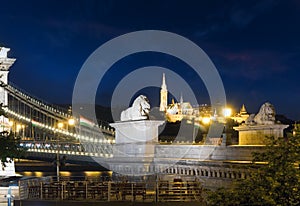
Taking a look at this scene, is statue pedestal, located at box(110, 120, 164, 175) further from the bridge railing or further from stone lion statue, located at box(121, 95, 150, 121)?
the bridge railing

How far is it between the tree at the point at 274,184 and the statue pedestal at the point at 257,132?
40.3 ft

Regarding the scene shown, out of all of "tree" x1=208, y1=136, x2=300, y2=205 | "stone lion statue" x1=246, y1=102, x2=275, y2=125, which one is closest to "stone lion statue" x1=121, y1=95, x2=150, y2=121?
"stone lion statue" x1=246, y1=102, x2=275, y2=125

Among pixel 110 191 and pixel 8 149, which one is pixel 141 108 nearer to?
pixel 8 149

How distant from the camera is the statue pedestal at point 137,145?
1078 inches

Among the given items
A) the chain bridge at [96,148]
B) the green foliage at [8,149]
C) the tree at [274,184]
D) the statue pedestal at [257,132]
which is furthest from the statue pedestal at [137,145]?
the tree at [274,184]

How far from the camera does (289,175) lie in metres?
11.0

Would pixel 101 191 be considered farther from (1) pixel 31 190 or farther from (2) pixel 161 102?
(2) pixel 161 102

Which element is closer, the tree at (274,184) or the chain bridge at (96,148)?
the tree at (274,184)

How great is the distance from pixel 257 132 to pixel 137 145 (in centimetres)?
562

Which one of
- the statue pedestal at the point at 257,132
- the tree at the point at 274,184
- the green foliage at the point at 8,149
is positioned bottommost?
the tree at the point at 274,184

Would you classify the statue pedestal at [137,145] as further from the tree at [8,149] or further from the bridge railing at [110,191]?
the tree at [8,149]

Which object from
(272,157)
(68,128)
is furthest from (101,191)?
(68,128)

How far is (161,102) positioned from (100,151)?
106351 mm

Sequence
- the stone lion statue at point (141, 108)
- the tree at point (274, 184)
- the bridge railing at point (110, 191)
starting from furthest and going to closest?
1. the stone lion statue at point (141, 108)
2. the bridge railing at point (110, 191)
3. the tree at point (274, 184)
